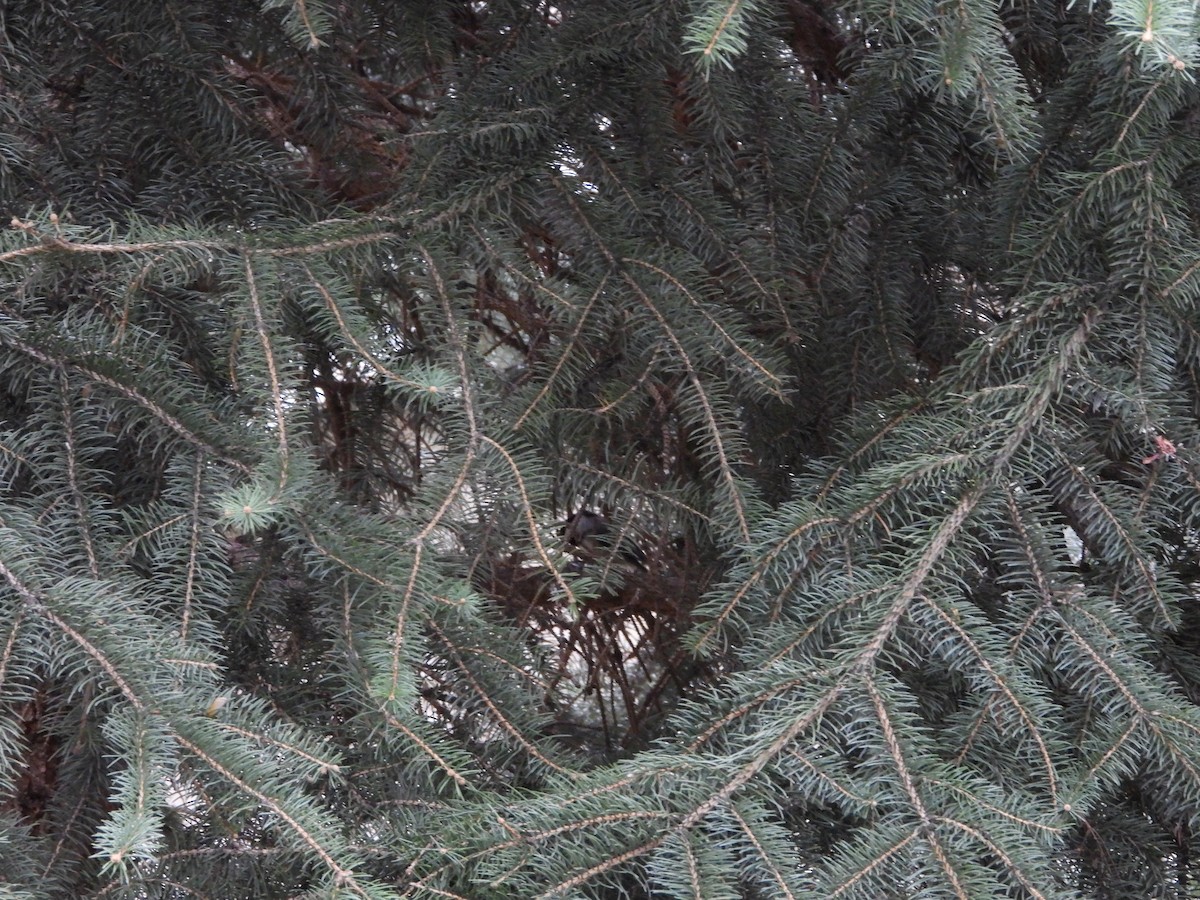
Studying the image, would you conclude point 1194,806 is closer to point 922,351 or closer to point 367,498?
point 922,351

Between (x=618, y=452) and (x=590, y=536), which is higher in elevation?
(x=618, y=452)

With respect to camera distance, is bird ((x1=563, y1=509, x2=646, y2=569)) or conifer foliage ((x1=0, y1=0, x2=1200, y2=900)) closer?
conifer foliage ((x1=0, y1=0, x2=1200, y2=900))

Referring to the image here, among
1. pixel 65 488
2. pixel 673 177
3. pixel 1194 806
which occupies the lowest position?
pixel 65 488

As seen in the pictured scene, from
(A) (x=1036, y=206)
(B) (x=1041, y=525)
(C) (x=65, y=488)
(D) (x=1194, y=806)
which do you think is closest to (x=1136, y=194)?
(A) (x=1036, y=206)

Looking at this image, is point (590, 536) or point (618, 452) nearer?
point (618, 452)

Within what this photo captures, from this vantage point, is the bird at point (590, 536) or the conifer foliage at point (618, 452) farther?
the bird at point (590, 536)
